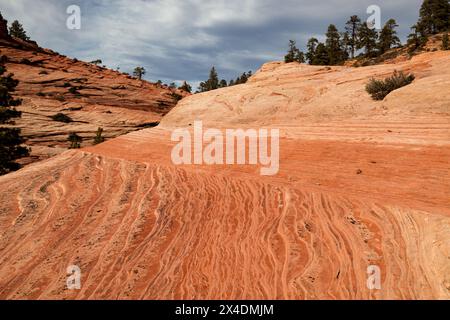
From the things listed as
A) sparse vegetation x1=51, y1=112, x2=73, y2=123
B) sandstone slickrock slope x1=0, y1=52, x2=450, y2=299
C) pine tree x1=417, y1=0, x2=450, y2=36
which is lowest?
sandstone slickrock slope x1=0, y1=52, x2=450, y2=299

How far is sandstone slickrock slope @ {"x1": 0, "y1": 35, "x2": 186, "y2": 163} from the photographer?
4359 cm

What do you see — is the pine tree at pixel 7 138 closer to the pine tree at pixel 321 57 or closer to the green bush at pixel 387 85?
the green bush at pixel 387 85

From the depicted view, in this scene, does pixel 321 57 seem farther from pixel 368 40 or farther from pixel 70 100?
pixel 70 100

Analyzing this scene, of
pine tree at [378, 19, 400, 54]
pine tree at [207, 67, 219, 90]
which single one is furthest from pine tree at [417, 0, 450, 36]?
pine tree at [207, 67, 219, 90]

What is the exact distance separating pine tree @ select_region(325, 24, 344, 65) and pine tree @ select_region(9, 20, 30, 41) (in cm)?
7958

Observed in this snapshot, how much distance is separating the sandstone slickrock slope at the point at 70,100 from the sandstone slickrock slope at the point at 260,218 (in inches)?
1276

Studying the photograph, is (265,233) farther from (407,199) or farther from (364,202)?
(407,199)

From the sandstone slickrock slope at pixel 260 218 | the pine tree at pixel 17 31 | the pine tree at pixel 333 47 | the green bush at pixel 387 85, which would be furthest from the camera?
the pine tree at pixel 17 31

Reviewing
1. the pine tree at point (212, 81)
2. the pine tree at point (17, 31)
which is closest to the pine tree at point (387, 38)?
the pine tree at point (212, 81)

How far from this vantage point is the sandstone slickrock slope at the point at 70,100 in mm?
43594

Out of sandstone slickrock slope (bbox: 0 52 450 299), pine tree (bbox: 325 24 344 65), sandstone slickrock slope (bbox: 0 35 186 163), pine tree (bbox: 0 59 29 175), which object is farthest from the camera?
pine tree (bbox: 325 24 344 65)

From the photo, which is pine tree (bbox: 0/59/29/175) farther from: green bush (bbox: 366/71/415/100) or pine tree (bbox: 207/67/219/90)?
pine tree (bbox: 207/67/219/90)
